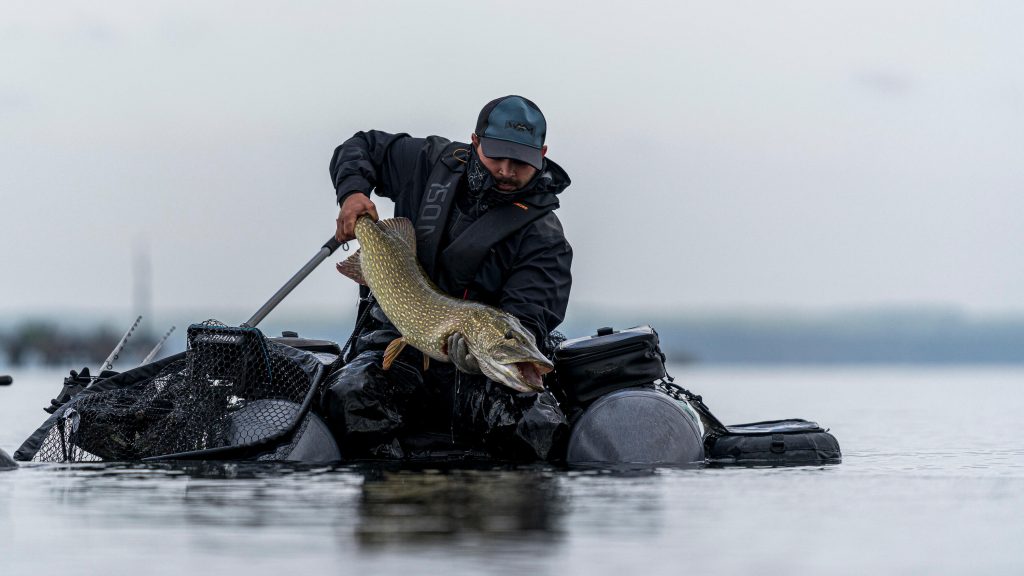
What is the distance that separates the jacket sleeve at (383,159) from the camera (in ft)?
31.8

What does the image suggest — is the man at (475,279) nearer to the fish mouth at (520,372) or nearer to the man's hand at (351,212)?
the man's hand at (351,212)

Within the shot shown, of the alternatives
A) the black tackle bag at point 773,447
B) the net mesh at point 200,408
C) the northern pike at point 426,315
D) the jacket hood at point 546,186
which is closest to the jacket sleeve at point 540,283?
the jacket hood at point 546,186

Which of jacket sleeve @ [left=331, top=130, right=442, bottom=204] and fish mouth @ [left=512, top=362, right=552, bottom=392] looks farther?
jacket sleeve @ [left=331, top=130, right=442, bottom=204]

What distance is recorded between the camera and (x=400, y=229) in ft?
30.2

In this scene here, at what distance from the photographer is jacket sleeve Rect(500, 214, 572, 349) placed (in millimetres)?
9070

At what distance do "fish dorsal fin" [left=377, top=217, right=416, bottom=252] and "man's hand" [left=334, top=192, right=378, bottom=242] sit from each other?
0.33 ft

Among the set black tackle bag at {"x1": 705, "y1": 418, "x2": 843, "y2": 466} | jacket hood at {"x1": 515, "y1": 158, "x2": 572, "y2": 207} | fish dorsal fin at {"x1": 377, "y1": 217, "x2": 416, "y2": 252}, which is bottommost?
black tackle bag at {"x1": 705, "y1": 418, "x2": 843, "y2": 466}

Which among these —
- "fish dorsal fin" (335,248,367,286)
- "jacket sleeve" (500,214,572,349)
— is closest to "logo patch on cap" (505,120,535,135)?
"jacket sleeve" (500,214,572,349)

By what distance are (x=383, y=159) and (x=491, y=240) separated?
1.12m

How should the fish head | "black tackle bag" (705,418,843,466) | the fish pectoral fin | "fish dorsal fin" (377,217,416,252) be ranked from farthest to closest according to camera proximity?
"black tackle bag" (705,418,843,466) < "fish dorsal fin" (377,217,416,252) < the fish pectoral fin < the fish head

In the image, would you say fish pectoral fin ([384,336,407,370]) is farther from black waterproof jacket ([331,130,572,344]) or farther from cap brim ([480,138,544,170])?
cap brim ([480,138,544,170])

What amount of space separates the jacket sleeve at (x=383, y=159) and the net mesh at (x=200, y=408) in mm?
1171

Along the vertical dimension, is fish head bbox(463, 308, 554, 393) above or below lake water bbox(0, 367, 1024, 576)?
above

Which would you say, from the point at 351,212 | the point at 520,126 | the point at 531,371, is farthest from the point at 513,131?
the point at 531,371
